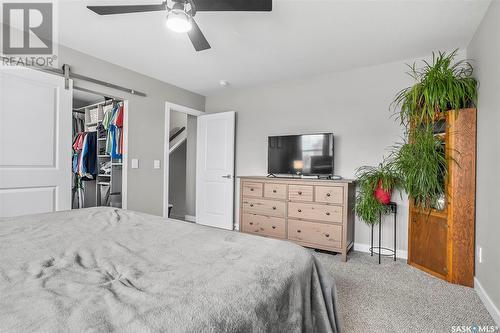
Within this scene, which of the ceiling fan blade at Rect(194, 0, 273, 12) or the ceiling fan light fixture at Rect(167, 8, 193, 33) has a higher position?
the ceiling fan blade at Rect(194, 0, 273, 12)

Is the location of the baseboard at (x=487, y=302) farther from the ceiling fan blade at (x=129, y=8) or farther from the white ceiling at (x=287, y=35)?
the ceiling fan blade at (x=129, y=8)

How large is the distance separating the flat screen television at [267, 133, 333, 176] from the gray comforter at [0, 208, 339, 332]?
224 centimetres

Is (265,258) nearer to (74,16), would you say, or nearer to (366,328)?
(366,328)

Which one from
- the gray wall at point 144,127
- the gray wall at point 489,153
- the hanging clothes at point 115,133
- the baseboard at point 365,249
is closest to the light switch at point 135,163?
the gray wall at point 144,127

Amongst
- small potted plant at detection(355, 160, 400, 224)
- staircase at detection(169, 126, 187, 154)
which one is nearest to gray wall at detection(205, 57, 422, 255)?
small potted plant at detection(355, 160, 400, 224)

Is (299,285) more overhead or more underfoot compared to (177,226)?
more underfoot

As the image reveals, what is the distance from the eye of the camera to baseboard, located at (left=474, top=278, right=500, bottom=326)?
5.61ft

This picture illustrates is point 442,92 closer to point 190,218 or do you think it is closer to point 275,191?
point 275,191

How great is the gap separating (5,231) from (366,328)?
2190 millimetres

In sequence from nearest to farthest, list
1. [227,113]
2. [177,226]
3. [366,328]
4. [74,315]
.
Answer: [74,315] → [177,226] → [366,328] → [227,113]

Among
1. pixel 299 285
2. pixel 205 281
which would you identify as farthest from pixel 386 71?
pixel 205 281

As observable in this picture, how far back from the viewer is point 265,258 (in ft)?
3.48

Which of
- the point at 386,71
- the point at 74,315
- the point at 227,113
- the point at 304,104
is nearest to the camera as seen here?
the point at 74,315

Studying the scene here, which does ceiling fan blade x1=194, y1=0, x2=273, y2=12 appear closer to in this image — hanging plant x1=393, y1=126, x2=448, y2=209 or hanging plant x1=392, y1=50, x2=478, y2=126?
hanging plant x1=392, y1=50, x2=478, y2=126
